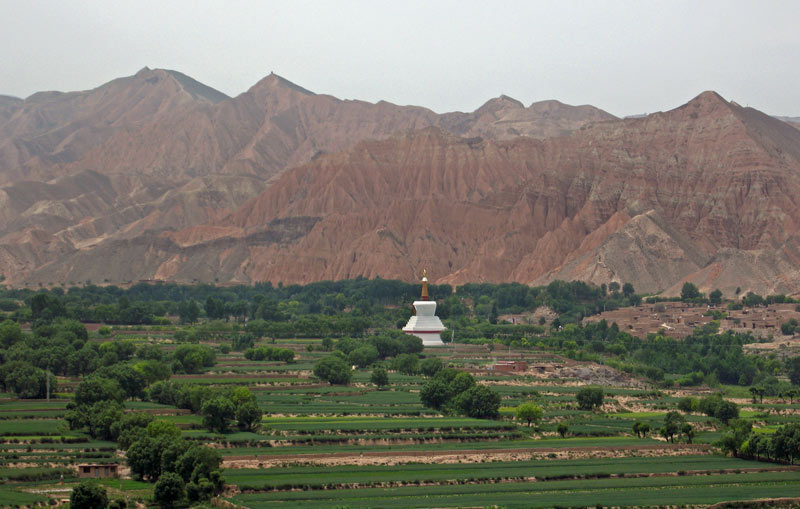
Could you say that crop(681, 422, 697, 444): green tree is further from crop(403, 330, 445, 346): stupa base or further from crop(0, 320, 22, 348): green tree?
crop(0, 320, 22, 348): green tree

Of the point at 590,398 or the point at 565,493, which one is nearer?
the point at 565,493

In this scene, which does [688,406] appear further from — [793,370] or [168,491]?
[168,491]

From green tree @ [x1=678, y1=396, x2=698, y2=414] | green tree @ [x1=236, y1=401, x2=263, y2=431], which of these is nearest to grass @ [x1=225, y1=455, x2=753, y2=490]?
green tree @ [x1=236, y1=401, x2=263, y2=431]

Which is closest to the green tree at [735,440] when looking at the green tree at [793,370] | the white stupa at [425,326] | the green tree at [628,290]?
the green tree at [793,370]

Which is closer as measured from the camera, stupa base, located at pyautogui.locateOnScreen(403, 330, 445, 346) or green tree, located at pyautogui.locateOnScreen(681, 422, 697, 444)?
green tree, located at pyautogui.locateOnScreen(681, 422, 697, 444)

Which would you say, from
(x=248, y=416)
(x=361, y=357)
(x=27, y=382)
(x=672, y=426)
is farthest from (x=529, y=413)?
(x=361, y=357)

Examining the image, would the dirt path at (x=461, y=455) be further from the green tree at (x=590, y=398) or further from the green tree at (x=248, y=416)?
the green tree at (x=590, y=398)
